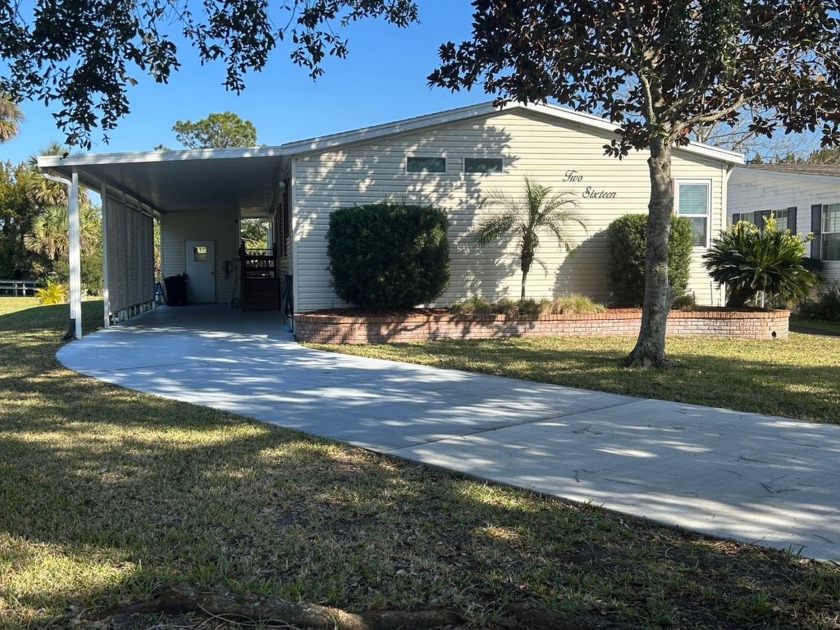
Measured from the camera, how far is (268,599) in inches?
126

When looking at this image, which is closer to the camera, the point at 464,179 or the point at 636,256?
the point at 636,256

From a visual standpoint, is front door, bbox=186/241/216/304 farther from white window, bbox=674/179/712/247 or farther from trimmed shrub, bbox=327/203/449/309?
white window, bbox=674/179/712/247

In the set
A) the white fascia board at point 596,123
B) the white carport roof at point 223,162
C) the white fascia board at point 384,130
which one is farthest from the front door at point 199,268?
the white fascia board at point 596,123

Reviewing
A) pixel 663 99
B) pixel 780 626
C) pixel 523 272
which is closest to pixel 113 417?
pixel 780 626

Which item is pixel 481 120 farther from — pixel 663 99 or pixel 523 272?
pixel 663 99

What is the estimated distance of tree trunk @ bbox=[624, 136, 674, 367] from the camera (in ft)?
31.9

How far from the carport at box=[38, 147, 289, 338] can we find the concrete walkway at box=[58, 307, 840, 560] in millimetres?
3557

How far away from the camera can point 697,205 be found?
15305mm

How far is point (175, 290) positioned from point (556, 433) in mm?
19336

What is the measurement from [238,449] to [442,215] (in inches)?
326

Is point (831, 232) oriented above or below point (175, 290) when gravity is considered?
above

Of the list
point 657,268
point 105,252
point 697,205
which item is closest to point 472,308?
point 657,268

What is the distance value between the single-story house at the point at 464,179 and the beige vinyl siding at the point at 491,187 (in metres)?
0.02

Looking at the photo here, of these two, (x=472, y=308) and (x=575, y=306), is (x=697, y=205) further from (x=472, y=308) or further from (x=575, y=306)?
(x=472, y=308)
